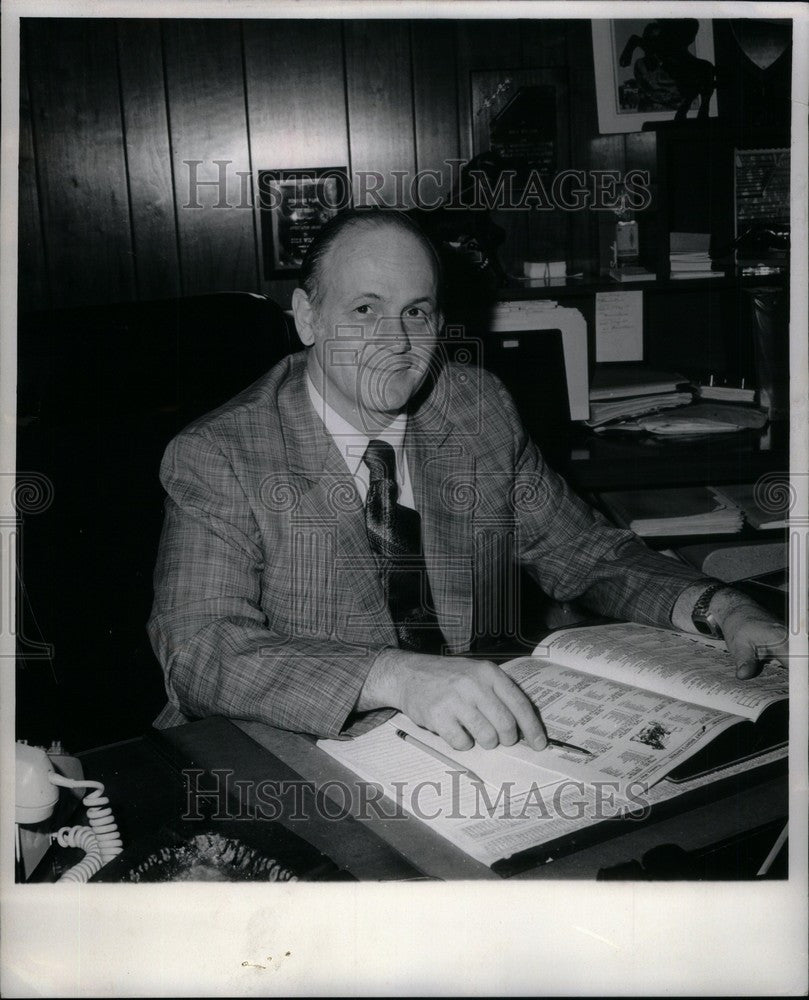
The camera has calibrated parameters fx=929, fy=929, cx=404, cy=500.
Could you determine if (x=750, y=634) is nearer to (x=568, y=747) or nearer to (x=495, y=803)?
(x=568, y=747)

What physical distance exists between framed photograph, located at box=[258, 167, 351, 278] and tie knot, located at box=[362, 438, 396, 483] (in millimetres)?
982

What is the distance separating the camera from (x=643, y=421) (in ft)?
7.65

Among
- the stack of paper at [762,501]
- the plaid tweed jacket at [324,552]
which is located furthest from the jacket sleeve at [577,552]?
the stack of paper at [762,501]

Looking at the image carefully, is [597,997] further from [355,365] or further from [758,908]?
[355,365]

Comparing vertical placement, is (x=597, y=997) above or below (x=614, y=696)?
below

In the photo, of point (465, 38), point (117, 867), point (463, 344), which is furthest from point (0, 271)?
point (465, 38)

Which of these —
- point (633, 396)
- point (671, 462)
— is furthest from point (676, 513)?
point (633, 396)

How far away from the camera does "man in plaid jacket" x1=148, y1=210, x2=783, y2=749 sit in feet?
3.87

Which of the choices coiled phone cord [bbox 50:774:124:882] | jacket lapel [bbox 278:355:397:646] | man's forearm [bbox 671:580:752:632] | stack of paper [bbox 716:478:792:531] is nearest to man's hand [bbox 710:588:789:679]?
man's forearm [bbox 671:580:752:632]

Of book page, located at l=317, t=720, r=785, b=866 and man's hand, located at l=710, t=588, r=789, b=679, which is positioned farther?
man's hand, located at l=710, t=588, r=789, b=679

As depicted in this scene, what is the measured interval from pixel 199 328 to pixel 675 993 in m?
1.29

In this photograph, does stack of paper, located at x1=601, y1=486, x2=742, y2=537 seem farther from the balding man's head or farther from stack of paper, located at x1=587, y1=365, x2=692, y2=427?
the balding man's head

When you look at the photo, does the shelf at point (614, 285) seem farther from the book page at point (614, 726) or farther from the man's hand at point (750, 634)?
the book page at point (614, 726)

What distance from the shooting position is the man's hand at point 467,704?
1.02 meters
